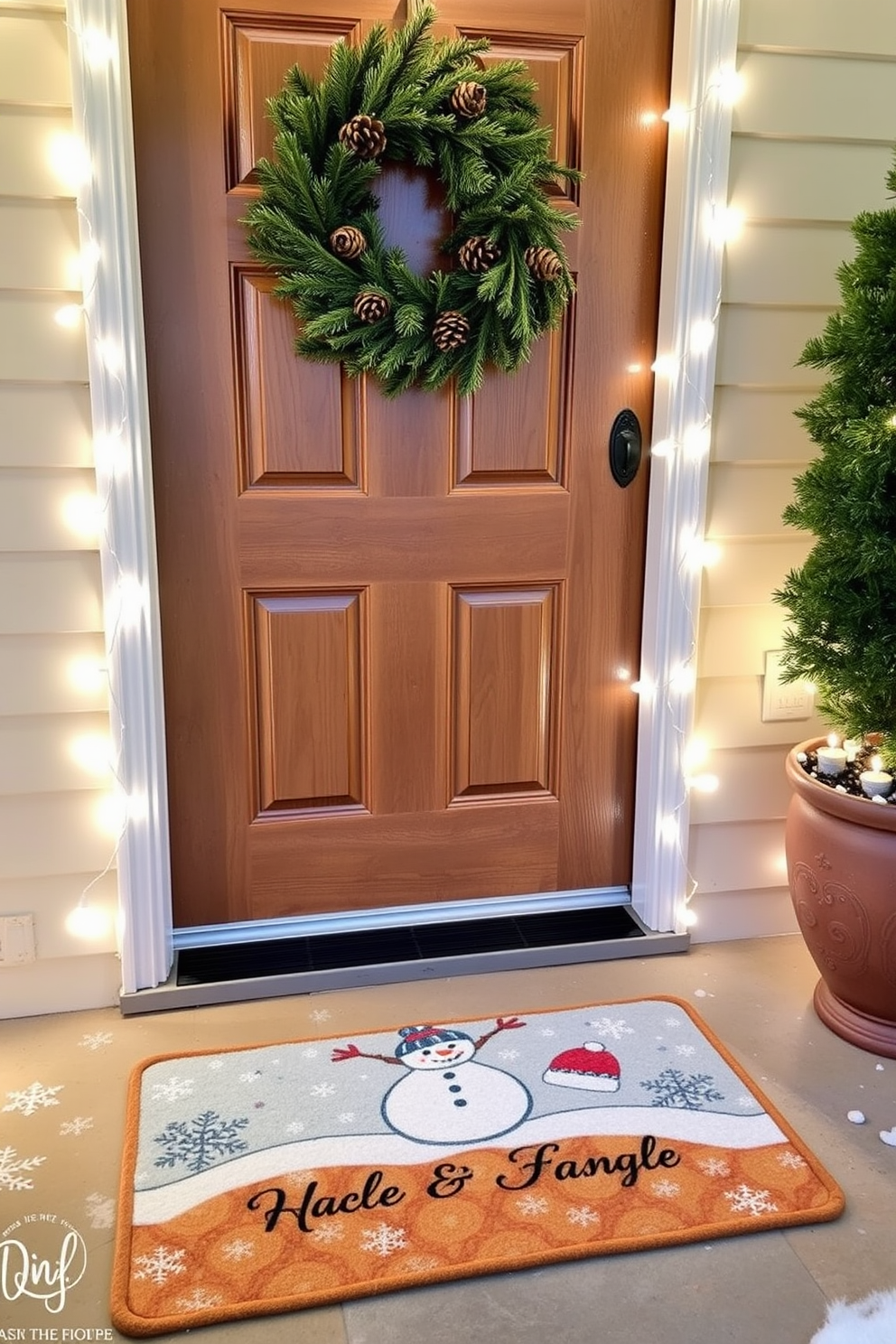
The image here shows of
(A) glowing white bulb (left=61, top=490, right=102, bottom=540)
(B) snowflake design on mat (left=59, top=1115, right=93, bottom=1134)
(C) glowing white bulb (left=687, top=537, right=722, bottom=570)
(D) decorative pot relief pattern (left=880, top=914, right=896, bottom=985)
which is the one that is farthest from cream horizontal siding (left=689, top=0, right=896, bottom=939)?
(B) snowflake design on mat (left=59, top=1115, right=93, bottom=1134)

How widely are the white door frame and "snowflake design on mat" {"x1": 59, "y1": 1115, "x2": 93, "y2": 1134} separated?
1.09ft

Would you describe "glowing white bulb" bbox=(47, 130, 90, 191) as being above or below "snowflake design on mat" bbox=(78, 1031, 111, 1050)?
above

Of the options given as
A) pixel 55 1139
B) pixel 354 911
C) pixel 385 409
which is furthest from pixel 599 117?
pixel 55 1139

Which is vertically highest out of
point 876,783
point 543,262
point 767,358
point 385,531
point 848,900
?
point 543,262

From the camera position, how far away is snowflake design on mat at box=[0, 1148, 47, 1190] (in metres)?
→ 1.67

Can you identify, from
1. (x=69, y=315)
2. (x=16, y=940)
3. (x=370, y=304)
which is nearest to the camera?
(x=69, y=315)

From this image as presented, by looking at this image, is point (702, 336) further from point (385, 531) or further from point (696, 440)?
point (385, 531)

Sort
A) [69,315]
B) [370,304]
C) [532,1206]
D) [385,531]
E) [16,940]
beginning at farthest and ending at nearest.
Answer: [385,531] → [16,940] → [370,304] → [69,315] → [532,1206]

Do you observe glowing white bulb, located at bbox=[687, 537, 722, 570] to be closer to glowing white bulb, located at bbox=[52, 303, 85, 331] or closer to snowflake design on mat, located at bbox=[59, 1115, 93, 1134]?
glowing white bulb, located at bbox=[52, 303, 85, 331]

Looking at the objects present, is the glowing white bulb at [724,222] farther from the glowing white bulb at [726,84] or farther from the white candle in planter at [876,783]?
the white candle in planter at [876,783]

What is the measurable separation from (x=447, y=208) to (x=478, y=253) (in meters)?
0.12

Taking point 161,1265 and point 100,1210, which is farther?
point 100,1210

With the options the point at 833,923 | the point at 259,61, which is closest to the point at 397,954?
A: the point at 833,923

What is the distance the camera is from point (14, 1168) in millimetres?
1702
